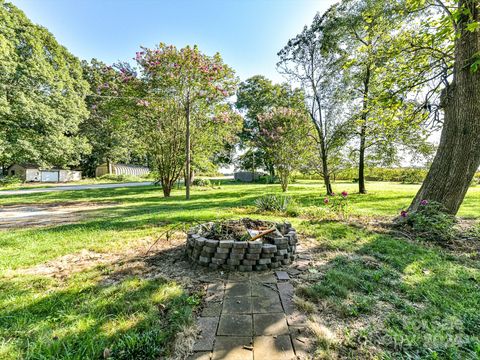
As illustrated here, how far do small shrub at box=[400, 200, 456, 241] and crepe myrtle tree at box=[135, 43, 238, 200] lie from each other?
272 inches

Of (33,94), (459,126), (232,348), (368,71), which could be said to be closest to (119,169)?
(33,94)

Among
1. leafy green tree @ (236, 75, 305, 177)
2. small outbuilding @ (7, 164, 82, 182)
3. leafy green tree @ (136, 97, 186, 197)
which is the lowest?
small outbuilding @ (7, 164, 82, 182)

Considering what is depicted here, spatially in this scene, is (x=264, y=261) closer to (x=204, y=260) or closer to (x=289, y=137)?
(x=204, y=260)

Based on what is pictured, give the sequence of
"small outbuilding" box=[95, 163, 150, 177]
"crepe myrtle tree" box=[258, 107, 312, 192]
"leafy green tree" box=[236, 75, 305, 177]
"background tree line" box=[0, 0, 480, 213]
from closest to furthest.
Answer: "background tree line" box=[0, 0, 480, 213]
"crepe myrtle tree" box=[258, 107, 312, 192]
"leafy green tree" box=[236, 75, 305, 177]
"small outbuilding" box=[95, 163, 150, 177]

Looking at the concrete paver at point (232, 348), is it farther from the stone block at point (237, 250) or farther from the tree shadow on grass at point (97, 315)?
the stone block at point (237, 250)

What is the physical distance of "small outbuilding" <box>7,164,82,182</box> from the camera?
64.4 ft

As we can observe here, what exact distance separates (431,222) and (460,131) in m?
1.81

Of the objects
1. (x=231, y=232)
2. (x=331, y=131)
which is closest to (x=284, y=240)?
(x=231, y=232)

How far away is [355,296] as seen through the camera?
2.02 m

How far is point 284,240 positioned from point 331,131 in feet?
28.9

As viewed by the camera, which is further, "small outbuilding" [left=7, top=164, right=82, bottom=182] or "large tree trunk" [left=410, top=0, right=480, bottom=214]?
"small outbuilding" [left=7, top=164, right=82, bottom=182]

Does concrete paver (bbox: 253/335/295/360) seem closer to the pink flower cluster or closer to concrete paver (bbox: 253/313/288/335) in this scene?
concrete paver (bbox: 253/313/288/335)

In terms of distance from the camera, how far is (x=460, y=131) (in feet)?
13.0

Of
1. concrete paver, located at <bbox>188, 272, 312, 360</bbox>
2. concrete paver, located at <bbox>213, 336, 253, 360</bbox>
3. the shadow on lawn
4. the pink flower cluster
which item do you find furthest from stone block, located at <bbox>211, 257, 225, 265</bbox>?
the pink flower cluster
